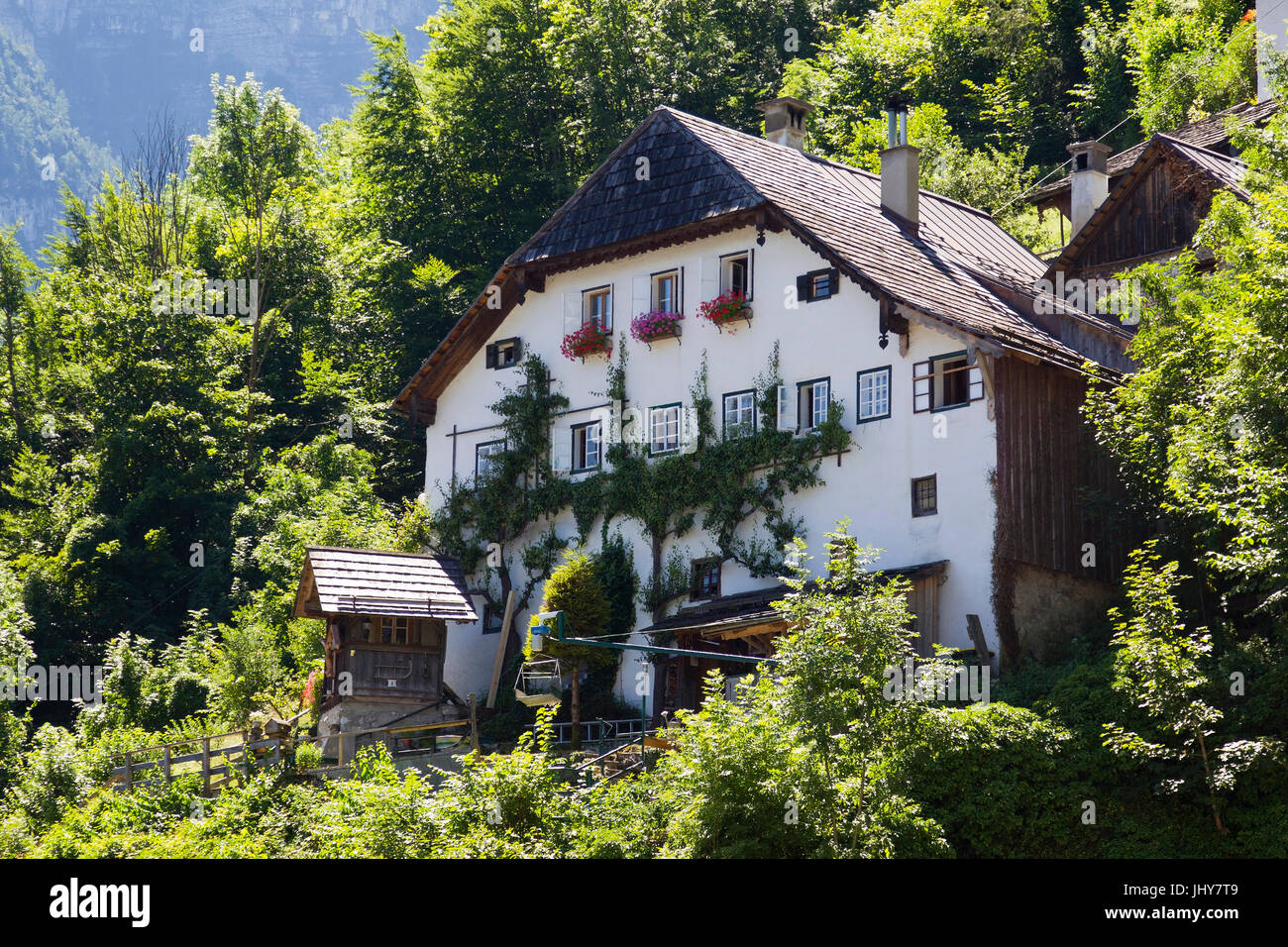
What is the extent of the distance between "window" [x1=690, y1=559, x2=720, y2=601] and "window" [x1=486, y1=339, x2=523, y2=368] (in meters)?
6.94

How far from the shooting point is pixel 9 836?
32656 mm

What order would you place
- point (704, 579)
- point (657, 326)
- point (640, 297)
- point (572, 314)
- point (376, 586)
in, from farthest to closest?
Answer: point (572, 314) < point (640, 297) < point (657, 326) < point (376, 586) < point (704, 579)

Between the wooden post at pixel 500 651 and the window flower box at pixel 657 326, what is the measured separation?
19.2 feet

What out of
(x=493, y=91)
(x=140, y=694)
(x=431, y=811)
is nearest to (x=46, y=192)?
(x=493, y=91)

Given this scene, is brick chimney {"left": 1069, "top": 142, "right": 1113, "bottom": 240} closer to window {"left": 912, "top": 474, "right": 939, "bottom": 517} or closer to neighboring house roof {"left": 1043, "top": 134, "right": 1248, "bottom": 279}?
neighboring house roof {"left": 1043, "top": 134, "right": 1248, "bottom": 279}

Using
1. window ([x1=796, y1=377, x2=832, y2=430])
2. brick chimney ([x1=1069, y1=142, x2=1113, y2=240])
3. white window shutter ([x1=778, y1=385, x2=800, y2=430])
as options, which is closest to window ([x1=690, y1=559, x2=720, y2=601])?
white window shutter ([x1=778, y1=385, x2=800, y2=430])

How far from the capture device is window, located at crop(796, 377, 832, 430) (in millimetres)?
35125

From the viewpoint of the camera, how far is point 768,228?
36.2 metres

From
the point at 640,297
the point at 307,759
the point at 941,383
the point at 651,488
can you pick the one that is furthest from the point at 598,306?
the point at 307,759

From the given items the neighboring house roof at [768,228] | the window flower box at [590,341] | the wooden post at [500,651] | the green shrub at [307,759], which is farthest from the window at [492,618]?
the green shrub at [307,759]

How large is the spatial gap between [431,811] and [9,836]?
35.6 feet

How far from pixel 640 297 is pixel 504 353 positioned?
3790mm

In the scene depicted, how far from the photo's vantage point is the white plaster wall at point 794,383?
107 feet

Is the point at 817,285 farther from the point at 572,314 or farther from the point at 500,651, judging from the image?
the point at 500,651
